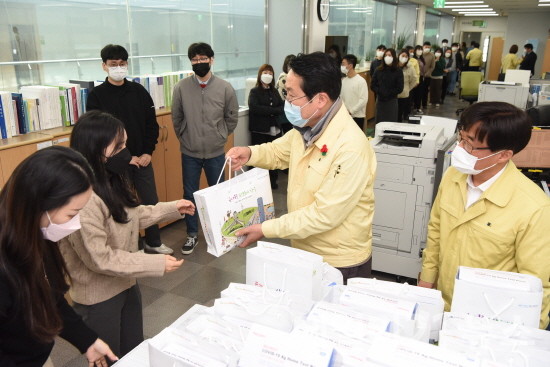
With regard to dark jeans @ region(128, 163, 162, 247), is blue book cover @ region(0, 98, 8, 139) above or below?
above

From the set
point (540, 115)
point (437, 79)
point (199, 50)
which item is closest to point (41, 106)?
point (199, 50)

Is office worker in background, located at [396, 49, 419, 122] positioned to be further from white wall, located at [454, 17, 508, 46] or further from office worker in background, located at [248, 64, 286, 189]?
white wall, located at [454, 17, 508, 46]

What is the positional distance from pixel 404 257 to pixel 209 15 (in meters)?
3.74

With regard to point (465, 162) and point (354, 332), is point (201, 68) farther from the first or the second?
point (354, 332)

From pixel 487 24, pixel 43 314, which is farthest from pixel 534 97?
pixel 487 24

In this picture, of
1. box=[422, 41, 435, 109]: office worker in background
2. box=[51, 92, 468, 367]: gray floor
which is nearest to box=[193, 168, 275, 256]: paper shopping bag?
box=[51, 92, 468, 367]: gray floor

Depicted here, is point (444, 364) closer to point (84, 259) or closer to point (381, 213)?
point (84, 259)

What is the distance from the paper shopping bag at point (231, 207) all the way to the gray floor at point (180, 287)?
135 centimetres

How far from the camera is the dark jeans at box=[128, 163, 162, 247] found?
3705 millimetres

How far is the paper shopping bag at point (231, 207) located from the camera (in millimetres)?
1713

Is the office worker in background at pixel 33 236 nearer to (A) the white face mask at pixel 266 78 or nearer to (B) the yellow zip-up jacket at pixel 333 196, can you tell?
(B) the yellow zip-up jacket at pixel 333 196

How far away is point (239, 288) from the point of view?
132 centimetres

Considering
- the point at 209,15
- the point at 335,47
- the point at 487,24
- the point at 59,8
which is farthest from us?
the point at 487,24

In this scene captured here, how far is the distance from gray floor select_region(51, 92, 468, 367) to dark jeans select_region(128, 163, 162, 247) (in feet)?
0.87
